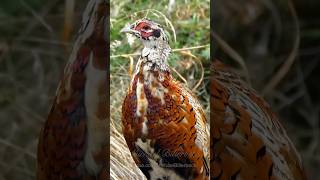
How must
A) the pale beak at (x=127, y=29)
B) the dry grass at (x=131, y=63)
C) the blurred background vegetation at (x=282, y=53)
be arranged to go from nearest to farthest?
the blurred background vegetation at (x=282, y=53) → the dry grass at (x=131, y=63) → the pale beak at (x=127, y=29)

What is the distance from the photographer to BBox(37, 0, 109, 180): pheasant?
13.9 feet

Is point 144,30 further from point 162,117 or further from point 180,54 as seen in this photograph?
point 162,117

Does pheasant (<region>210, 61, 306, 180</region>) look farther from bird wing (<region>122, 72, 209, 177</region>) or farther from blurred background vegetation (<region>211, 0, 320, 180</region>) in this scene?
bird wing (<region>122, 72, 209, 177</region>)

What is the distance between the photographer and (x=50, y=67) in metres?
4.30

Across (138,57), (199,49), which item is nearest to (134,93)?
(138,57)

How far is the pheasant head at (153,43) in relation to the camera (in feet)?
13.6

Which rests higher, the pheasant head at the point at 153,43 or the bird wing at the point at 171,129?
the pheasant head at the point at 153,43

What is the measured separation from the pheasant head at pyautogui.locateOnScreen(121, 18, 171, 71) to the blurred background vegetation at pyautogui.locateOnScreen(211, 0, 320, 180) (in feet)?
1.03

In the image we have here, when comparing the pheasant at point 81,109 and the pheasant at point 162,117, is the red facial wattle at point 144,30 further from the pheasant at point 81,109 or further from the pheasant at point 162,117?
the pheasant at point 81,109

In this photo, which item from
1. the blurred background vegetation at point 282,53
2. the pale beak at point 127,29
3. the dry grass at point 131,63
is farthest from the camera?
the pale beak at point 127,29

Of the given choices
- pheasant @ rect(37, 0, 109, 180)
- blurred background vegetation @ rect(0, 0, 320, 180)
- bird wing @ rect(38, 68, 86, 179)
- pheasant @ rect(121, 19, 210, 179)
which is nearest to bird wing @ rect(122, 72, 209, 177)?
pheasant @ rect(121, 19, 210, 179)

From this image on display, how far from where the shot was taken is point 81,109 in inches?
167

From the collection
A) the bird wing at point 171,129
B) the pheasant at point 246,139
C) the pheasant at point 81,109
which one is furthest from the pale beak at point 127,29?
the pheasant at point 246,139

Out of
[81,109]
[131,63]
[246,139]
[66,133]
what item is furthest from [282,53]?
[66,133]
